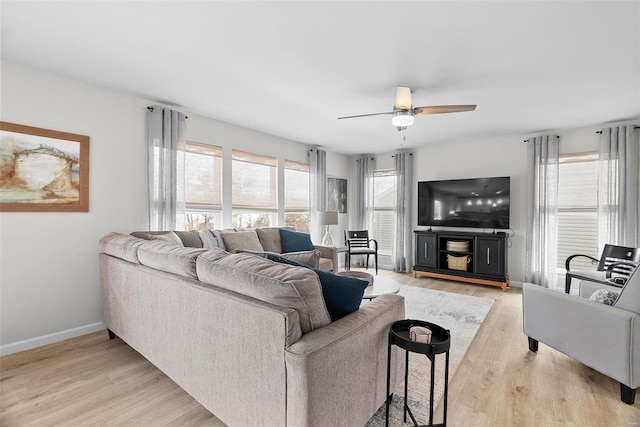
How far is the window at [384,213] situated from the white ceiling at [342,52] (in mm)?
2804

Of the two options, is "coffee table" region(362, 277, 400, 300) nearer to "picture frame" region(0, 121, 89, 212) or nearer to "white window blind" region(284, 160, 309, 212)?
"white window blind" region(284, 160, 309, 212)

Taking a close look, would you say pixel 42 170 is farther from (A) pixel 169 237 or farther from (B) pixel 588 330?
(B) pixel 588 330

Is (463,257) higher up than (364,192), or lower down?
lower down

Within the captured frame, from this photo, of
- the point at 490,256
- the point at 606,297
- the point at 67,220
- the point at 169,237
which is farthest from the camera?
the point at 490,256

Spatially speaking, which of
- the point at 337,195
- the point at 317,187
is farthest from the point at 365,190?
the point at 317,187

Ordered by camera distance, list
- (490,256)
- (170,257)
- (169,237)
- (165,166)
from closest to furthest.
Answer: (170,257) → (169,237) → (165,166) → (490,256)

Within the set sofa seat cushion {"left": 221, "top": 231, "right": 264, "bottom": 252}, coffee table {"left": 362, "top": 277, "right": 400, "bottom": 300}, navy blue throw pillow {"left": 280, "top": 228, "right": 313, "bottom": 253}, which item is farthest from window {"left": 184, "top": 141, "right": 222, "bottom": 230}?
coffee table {"left": 362, "top": 277, "right": 400, "bottom": 300}

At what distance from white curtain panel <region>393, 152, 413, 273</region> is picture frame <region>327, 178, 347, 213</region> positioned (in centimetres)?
118

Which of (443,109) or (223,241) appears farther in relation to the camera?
(223,241)

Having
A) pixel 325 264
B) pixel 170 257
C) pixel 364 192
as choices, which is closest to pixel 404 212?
pixel 364 192

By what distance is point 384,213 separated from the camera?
260 inches

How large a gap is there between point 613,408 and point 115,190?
4455mm

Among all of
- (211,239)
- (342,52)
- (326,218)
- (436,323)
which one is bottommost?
(436,323)

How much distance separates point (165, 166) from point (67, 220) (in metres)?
1.07
